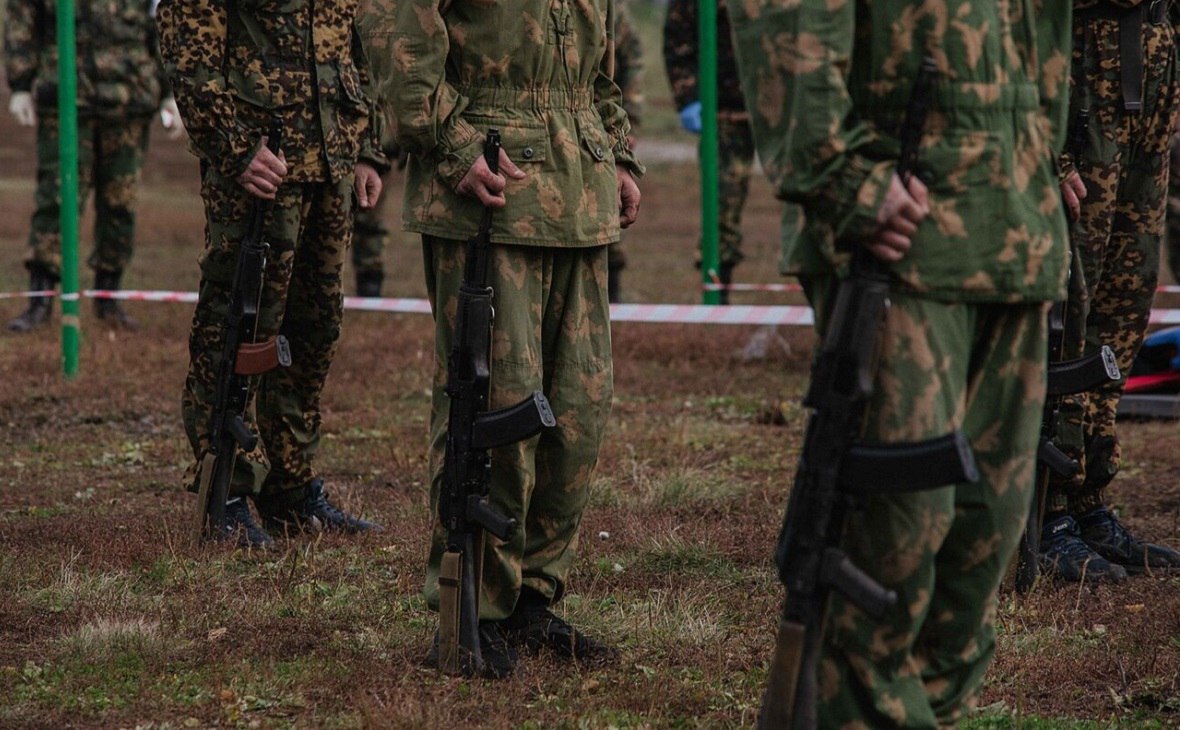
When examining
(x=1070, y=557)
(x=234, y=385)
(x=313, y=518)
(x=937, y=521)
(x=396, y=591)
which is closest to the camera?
(x=937, y=521)

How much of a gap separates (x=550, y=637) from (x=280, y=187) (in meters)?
1.98

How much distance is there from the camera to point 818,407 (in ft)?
10.4

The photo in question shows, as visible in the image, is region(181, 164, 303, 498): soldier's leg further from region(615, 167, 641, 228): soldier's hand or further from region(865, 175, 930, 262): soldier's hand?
region(865, 175, 930, 262): soldier's hand

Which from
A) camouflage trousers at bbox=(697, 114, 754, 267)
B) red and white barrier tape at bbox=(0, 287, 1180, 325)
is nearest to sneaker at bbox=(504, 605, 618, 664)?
red and white barrier tape at bbox=(0, 287, 1180, 325)

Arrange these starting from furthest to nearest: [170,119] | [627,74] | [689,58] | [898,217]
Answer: [627,74] → [689,58] → [170,119] → [898,217]

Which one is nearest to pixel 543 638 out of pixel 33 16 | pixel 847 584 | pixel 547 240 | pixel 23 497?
pixel 547 240

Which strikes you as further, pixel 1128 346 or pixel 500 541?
pixel 1128 346

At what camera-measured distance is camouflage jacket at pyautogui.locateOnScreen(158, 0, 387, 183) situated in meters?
5.52

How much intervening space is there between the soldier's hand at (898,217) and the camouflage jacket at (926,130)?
0.02 meters

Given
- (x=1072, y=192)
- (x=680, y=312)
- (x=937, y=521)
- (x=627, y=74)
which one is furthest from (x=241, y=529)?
(x=627, y=74)

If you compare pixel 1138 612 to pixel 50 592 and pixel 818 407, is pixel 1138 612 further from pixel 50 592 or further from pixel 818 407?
pixel 50 592

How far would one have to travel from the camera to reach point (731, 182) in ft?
36.7

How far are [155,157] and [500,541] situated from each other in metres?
24.5

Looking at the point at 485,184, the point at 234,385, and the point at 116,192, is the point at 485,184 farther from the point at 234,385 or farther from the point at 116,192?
the point at 116,192
